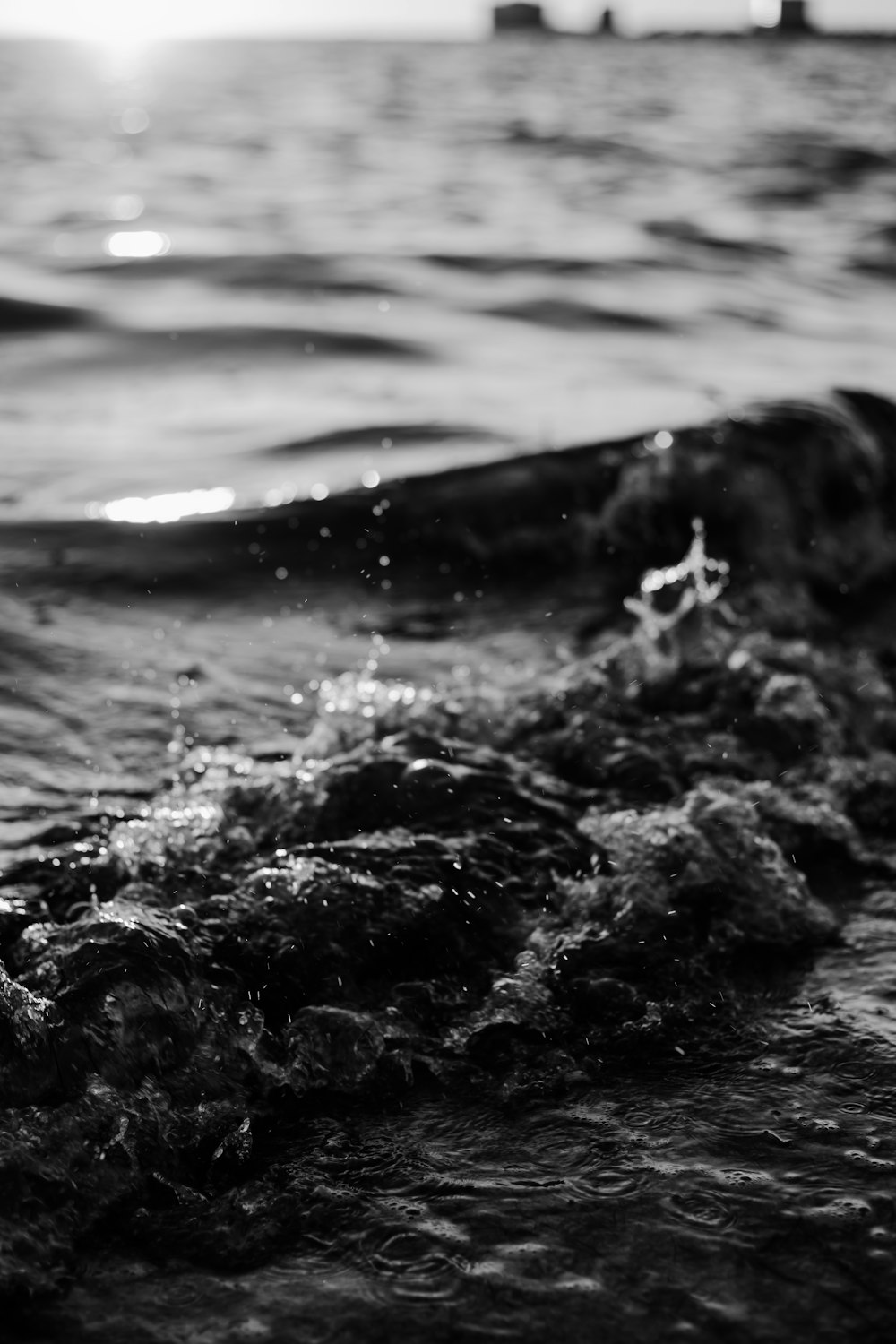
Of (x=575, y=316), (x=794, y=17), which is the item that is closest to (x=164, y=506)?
(x=575, y=316)

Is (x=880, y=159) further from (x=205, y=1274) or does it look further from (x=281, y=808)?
(x=205, y=1274)

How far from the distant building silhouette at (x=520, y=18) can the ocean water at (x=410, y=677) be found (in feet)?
262

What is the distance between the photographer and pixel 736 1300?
191cm

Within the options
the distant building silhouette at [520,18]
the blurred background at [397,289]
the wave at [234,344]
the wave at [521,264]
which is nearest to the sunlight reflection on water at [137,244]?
the blurred background at [397,289]

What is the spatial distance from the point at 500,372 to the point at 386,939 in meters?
4.64

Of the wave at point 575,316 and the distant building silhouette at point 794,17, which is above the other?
the distant building silhouette at point 794,17

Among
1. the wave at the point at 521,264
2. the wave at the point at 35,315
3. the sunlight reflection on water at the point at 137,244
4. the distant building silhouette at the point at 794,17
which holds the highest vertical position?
the distant building silhouette at the point at 794,17

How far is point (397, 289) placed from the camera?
8.58m

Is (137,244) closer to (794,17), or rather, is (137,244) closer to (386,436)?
(386,436)

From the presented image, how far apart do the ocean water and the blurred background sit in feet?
0.14

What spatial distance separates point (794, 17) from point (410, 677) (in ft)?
239

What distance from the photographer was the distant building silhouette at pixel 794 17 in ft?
218

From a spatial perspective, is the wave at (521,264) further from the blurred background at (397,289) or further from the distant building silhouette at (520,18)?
the distant building silhouette at (520,18)

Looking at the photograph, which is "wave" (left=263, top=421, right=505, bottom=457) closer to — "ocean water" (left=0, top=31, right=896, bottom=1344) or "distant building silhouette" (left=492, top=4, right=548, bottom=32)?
"ocean water" (left=0, top=31, right=896, bottom=1344)
